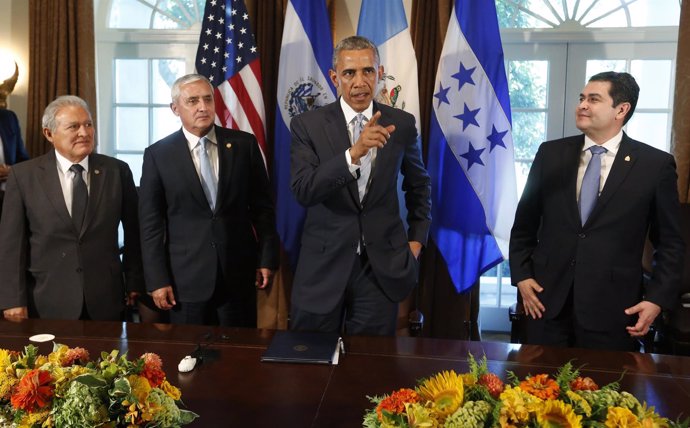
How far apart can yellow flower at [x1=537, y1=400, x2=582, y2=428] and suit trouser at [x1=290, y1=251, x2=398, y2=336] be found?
1.48 metres

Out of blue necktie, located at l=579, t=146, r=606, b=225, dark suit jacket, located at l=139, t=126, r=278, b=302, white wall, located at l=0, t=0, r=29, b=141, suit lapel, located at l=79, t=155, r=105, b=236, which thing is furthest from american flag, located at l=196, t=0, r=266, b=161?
blue necktie, located at l=579, t=146, r=606, b=225

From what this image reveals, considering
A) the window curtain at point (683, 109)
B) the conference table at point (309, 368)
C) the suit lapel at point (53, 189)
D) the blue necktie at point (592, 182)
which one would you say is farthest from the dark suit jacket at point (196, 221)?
the window curtain at point (683, 109)

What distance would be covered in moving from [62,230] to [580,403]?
6.97ft

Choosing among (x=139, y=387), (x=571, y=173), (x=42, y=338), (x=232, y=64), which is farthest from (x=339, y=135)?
(x=139, y=387)

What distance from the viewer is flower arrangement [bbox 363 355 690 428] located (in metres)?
0.99

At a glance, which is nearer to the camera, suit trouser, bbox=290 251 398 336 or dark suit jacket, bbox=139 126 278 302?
suit trouser, bbox=290 251 398 336

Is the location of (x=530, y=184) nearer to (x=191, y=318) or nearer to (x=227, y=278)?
(x=227, y=278)

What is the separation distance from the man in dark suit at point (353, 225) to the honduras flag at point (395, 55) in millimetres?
978

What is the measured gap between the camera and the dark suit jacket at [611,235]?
2.35 m

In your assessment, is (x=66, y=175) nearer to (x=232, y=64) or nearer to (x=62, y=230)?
(x=62, y=230)

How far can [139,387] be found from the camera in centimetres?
109

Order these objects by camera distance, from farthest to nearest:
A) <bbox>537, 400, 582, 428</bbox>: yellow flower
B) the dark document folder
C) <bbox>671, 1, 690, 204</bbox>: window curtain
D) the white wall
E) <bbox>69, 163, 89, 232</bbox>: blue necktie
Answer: the white wall < <bbox>671, 1, 690, 204</bbox>: window curtain < <bbox>69, 163, 89, 232</bbox>: blue necktie < the dark document folder < <bbox>537, 400, 582, 428</bbox>: yellow flower

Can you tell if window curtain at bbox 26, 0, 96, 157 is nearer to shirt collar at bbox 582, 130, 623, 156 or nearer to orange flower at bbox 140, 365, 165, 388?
shirt collar at bbox 582, 130, 623, 156

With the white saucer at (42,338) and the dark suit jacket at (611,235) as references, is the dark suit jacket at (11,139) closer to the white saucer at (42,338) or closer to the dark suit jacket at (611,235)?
the white saucer at (42,338)
